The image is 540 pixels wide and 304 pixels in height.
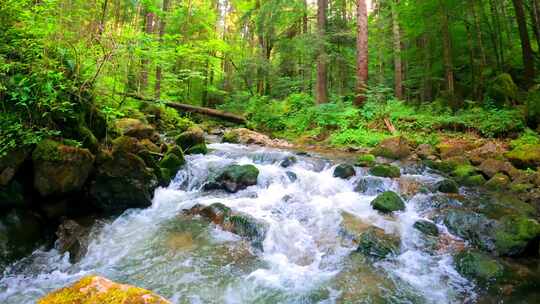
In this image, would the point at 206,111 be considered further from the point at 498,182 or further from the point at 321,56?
the point at 498,182

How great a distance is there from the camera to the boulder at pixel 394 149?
11.6 metres

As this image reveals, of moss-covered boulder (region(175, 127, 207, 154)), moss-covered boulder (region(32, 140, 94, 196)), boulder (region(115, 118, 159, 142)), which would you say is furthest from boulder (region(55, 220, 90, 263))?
moss-covered boulder (region(175, 127, 207, 154))

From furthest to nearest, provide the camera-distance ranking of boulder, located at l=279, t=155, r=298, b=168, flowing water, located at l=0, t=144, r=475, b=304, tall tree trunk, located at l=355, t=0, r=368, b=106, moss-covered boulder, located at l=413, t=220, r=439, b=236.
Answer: tall tree trunk, located at l=355, t=0, r=368, b=106, boulder, located at l=279, t=155, r=298, b=168, moss-covered boulder, located at l=413, t=220, r=439, b=236, flowing water, located at l=0, t=144, r=475, b=304

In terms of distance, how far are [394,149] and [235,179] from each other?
5853 millimetres

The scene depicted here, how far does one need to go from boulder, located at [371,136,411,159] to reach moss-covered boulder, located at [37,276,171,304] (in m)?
10.4

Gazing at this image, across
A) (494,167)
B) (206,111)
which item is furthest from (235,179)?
(206,111)

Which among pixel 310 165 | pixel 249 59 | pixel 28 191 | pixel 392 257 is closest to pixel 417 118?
pixel 310 165

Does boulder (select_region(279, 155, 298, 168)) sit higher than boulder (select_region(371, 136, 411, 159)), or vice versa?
boulder (select_region(371, 136, 411, 159))

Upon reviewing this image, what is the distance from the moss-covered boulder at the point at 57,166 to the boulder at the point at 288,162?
5444 mm

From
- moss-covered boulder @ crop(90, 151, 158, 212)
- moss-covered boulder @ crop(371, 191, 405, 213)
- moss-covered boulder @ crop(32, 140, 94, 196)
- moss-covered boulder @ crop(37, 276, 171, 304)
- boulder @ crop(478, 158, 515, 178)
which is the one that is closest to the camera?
moss-covered boulder @ crop(37, 276, 171, 304)

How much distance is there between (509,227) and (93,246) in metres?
6.96

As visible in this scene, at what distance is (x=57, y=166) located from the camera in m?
5.70

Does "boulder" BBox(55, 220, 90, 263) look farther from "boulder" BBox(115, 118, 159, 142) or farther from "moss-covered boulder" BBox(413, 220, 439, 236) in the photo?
"moss-covered boulder" BBox(413, 220, 439, 236)

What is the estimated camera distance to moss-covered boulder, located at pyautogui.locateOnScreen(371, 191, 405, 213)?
7145mm
